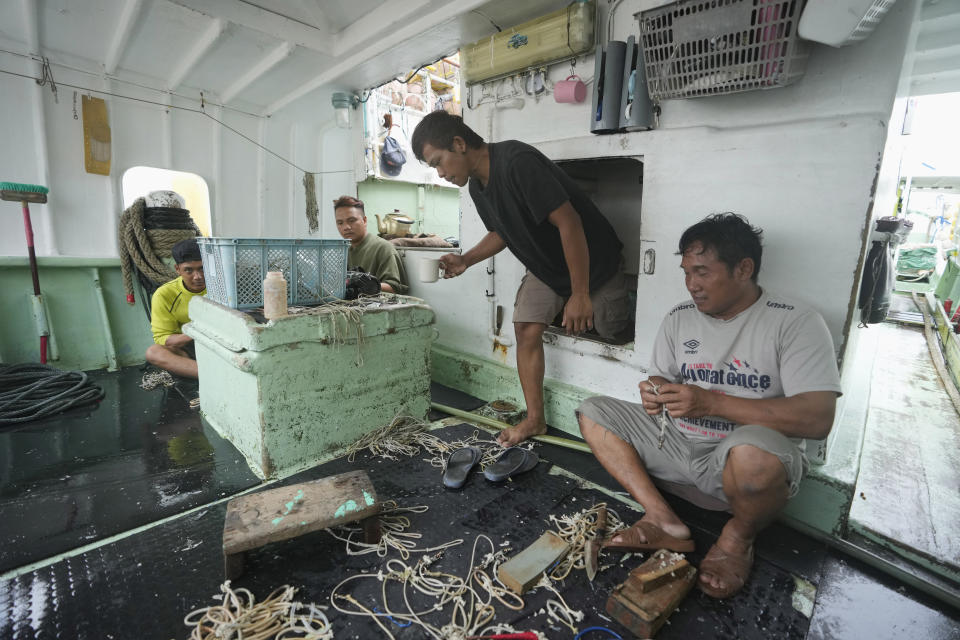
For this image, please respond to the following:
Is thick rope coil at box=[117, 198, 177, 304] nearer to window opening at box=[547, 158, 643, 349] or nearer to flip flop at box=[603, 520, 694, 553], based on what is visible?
window opening at box=[547, 158, 643, 349]

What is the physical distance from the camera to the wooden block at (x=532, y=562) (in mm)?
1636

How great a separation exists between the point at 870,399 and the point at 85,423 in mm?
5671

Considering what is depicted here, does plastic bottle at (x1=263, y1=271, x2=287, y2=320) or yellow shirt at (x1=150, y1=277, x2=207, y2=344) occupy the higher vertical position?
plastic bottle at (x1=263, y1=271, x2=287, y2=320)

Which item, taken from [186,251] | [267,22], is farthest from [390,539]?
[267,22]

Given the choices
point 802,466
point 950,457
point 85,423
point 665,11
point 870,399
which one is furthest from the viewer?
point 870,399

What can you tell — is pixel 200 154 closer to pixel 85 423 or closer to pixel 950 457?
pixel 85 423

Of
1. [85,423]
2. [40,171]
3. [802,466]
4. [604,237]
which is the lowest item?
[85,423]

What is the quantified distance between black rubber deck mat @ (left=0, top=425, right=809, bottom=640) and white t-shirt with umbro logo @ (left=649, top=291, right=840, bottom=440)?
2.21ft

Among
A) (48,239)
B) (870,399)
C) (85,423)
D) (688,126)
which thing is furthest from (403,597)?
(48,239)

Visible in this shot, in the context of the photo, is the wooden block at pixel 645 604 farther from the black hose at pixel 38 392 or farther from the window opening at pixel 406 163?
the window opening at pixel 406 163

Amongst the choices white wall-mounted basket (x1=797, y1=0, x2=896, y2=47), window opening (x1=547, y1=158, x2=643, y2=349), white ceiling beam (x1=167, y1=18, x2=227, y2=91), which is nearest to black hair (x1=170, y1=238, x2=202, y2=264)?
white ceiling beam (x1=167, y1=18, x2=227, y2=91)

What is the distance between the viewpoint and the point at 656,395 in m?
1.93

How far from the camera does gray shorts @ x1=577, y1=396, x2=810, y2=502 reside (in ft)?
5.65

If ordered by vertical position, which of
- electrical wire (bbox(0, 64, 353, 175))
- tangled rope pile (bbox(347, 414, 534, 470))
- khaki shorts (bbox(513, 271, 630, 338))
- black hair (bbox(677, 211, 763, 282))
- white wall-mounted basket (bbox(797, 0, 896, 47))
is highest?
electrical wire (bbox(0, 64, 353, 175))
